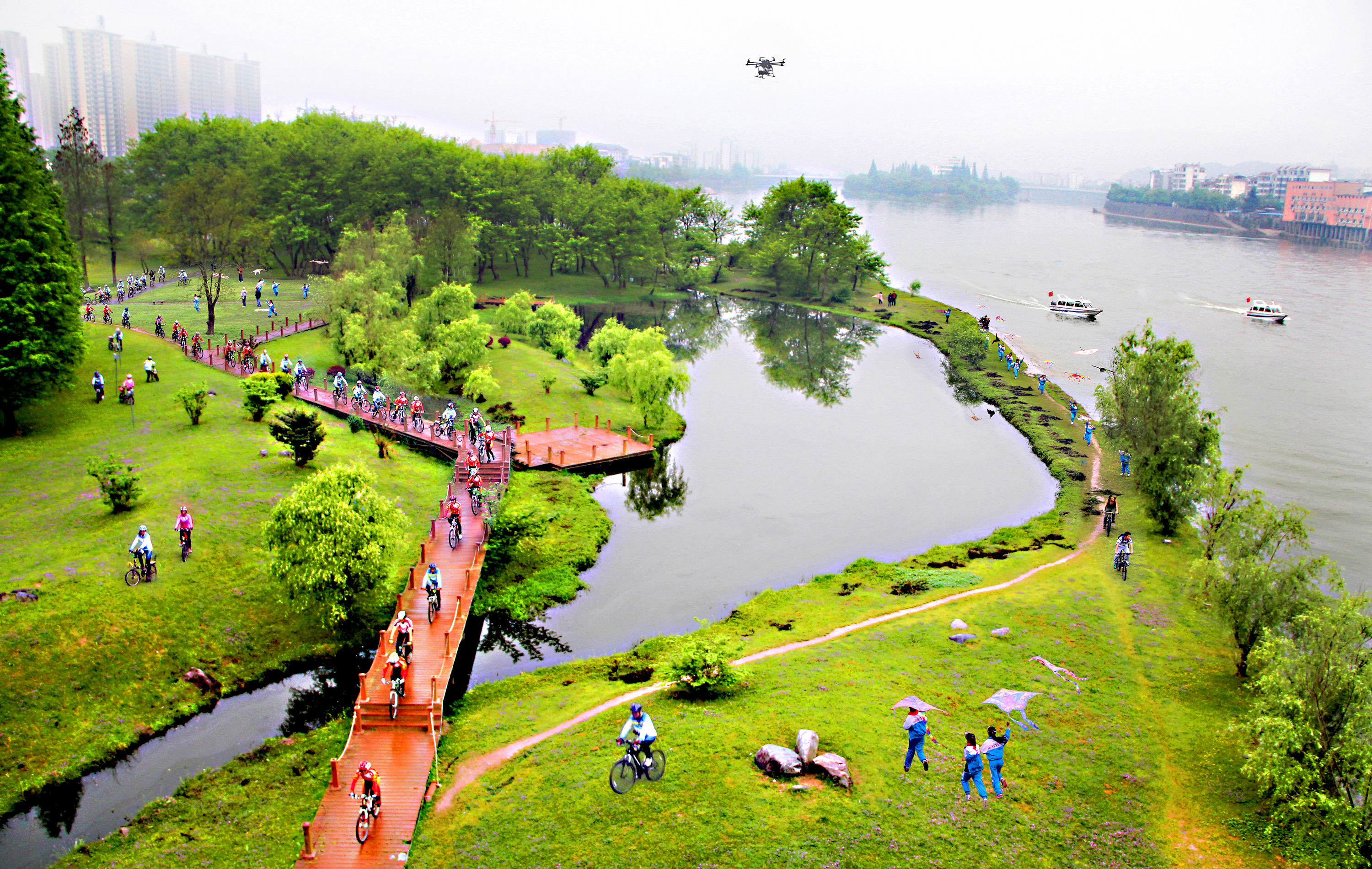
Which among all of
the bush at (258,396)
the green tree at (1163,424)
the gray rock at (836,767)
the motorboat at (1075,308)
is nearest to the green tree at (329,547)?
the gray rock at (836,767)

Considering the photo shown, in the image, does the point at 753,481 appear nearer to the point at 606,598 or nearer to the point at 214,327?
the point at 606,598

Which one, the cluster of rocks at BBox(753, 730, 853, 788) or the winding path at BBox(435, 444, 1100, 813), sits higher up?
the cluster of rocks at BBox(753, 730, 853, 788)

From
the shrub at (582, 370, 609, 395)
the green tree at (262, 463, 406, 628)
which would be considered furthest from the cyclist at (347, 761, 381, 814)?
the shrub at (582, 370, 609, 395)

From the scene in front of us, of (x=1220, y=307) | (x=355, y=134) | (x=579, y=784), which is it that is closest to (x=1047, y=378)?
(x=1220, y=307)

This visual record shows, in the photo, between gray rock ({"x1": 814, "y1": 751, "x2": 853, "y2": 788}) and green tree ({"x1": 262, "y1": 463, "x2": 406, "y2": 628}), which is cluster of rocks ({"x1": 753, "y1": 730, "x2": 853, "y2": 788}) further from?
green tree ({"x1": 262, "y1": 463, "x2": 406, "y2": 628})

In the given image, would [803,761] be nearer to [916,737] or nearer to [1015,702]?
[916,737]

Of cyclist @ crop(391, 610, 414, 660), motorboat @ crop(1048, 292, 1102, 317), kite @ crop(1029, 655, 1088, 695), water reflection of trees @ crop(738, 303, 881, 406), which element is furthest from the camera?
motorboat @ crop(1048, 292, 1102, 317)
